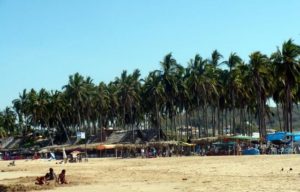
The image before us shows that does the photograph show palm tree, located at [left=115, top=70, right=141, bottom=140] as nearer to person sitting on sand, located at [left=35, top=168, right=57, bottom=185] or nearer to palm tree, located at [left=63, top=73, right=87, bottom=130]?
palm tree, located at [left=63, top=73, right=87, bottom=130]

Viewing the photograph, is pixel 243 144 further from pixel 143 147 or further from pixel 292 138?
pixel 143 147

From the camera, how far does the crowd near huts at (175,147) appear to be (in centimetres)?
5453

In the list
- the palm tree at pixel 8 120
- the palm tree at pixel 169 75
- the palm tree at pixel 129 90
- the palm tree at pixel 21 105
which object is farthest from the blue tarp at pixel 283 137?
the palm tree at pixel 8 120

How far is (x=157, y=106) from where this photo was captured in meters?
87.2

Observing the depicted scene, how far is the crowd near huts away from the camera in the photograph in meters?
54.5

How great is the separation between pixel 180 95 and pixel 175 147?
19683mm

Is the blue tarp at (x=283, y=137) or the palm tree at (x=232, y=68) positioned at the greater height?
the palm tree at (x=232, y=68)

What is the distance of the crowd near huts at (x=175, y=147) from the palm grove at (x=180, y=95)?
18.4ft

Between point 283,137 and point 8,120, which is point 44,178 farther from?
point 8,120

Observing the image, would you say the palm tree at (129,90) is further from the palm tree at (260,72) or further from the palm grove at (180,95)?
the palm tree at (260,72)

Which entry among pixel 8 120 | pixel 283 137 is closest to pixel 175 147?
pixel 283 137

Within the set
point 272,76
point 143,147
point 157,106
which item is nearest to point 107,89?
point 157,106

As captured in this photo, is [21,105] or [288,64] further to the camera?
Answer: [21,105]

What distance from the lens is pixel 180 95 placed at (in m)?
86.0
